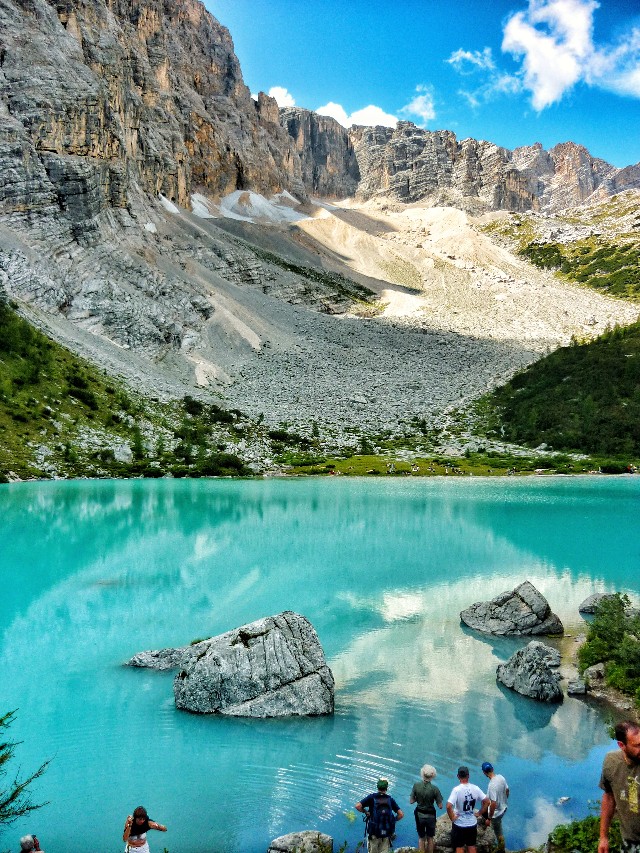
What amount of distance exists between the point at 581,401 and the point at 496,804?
→ 63.3m

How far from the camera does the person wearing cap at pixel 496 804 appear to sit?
8.77 metres

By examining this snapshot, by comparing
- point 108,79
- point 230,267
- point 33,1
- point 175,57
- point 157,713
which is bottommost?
point 157,713

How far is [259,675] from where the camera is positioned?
1295 centimetres

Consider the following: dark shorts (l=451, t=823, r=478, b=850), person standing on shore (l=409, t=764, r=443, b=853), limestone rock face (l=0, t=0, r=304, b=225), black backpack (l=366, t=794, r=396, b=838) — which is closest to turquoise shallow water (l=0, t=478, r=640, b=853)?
person standing on shore (l=409, t=764, r=443, b=853)

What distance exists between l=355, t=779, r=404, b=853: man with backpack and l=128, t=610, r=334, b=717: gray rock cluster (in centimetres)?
416

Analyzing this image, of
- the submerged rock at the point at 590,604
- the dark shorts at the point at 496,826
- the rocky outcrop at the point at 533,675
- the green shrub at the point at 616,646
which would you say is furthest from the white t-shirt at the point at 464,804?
the submerged rock at the point at 590,604

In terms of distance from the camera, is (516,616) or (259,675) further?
(516,616)

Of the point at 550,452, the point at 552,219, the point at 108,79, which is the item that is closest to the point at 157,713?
the point at 550,452

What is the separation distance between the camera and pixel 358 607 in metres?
19.4

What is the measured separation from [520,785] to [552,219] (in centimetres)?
20866

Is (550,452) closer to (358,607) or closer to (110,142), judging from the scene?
(358,607)

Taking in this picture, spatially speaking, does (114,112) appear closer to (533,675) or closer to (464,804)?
(533,675)

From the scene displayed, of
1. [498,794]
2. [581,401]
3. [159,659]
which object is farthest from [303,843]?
[581,401]

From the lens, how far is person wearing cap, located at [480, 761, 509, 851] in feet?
28.8
